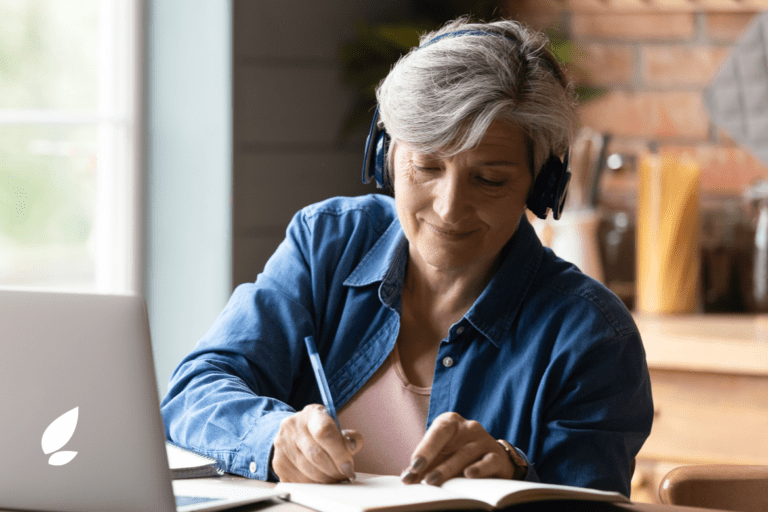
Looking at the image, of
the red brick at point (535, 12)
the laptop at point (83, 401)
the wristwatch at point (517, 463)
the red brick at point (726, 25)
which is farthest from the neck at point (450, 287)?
the red brick at point (726, 25)

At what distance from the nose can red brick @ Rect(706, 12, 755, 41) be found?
1567 mm

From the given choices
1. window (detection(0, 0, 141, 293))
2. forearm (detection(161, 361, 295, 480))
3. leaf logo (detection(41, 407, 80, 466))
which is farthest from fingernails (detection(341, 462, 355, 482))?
window (detection(0, 0, 141, 293))

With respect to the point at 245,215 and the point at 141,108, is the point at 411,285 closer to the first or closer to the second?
the point at 245,215

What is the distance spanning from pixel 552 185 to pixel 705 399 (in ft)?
3.31

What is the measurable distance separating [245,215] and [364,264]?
90 cm

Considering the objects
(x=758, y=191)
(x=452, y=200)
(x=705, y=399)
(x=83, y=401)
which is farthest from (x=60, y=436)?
(x=758, y=191)

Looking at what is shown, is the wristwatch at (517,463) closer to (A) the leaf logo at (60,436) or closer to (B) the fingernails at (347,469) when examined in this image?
(B) the fingernails at (347,469)

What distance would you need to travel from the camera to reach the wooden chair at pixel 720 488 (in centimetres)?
113

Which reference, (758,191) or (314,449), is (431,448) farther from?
(758,191)

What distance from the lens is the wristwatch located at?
975 mm

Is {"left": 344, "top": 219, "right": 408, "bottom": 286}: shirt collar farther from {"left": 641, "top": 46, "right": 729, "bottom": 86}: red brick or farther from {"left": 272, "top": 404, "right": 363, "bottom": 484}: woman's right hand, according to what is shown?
{"left": 641, "top": 46, "right": 729, "bottom": 86}: red brick

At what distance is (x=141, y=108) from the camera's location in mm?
2266

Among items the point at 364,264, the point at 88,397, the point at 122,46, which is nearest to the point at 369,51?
the point at 122,46

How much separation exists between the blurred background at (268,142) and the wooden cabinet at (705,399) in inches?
8.0
